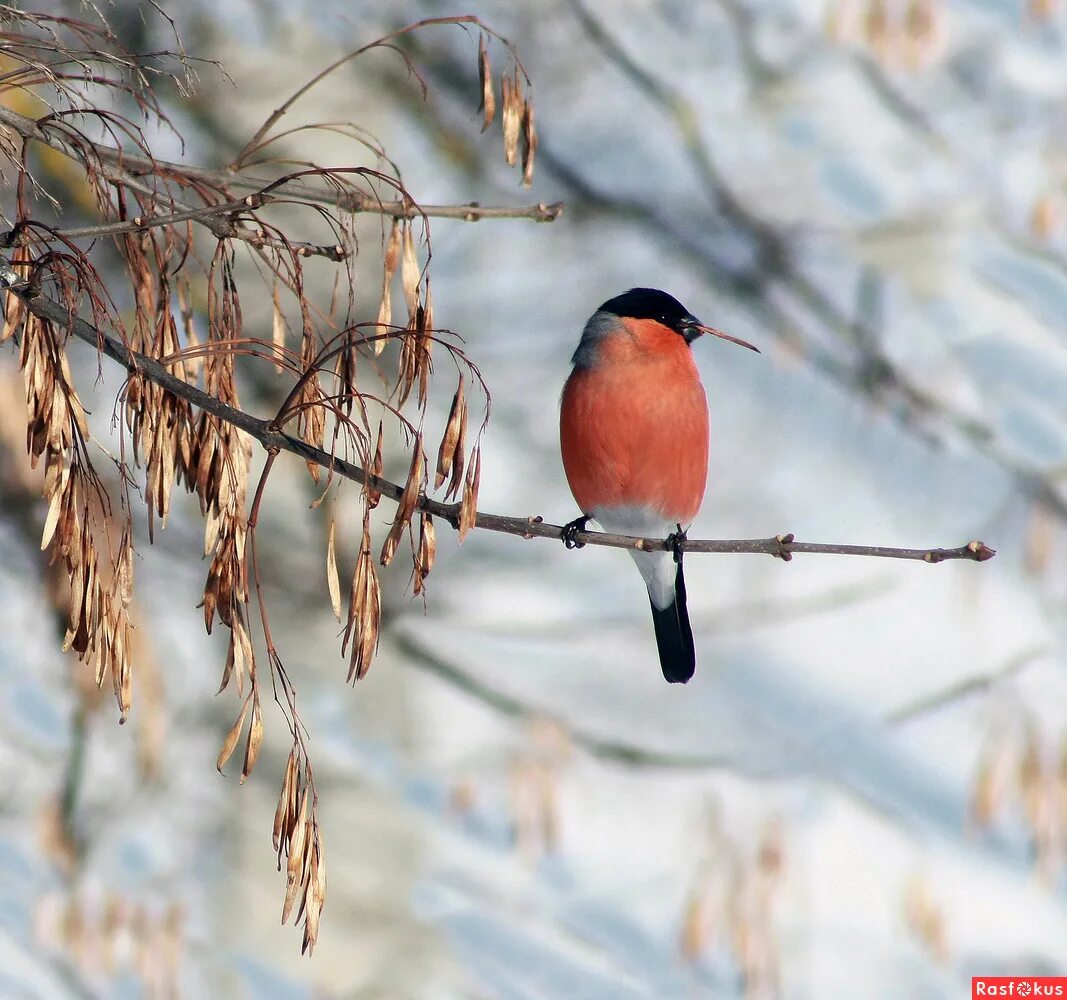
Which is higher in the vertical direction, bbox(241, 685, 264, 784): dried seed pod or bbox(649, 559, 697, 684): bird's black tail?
bbox(649, 559, 697, 684): bird's black tail

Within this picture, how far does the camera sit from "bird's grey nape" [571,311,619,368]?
6.53 ft

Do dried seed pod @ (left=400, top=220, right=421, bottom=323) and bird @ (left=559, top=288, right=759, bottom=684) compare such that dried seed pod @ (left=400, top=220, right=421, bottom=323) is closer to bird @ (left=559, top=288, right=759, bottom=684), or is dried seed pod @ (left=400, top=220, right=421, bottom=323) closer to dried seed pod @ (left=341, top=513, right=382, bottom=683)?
dried seed pod @ (left=341, top=513, right=382, bottom=683)

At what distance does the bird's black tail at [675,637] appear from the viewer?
2.07m

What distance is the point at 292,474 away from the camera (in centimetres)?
363

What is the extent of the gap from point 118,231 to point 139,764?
2831 mm

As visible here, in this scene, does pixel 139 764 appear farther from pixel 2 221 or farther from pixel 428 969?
pixel 2 221

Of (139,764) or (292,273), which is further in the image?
(139,764)

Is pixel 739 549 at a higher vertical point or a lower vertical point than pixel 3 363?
lower

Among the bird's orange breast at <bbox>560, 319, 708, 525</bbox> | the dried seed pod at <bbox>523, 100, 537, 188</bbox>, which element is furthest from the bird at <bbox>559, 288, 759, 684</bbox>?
the dried seed pod at <bbox>523, 100, 537, 188</bbox>

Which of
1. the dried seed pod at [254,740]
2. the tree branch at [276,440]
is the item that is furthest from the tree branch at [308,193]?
the dried seed pod at [254,740]

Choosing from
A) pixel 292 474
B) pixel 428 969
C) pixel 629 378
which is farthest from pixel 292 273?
pixel 428 969

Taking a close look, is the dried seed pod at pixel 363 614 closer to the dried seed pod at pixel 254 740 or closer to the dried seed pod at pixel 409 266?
the dried seed pod at pixel 254 740

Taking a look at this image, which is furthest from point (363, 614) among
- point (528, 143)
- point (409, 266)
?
point (528, 143)

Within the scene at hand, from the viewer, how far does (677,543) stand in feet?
3.88
